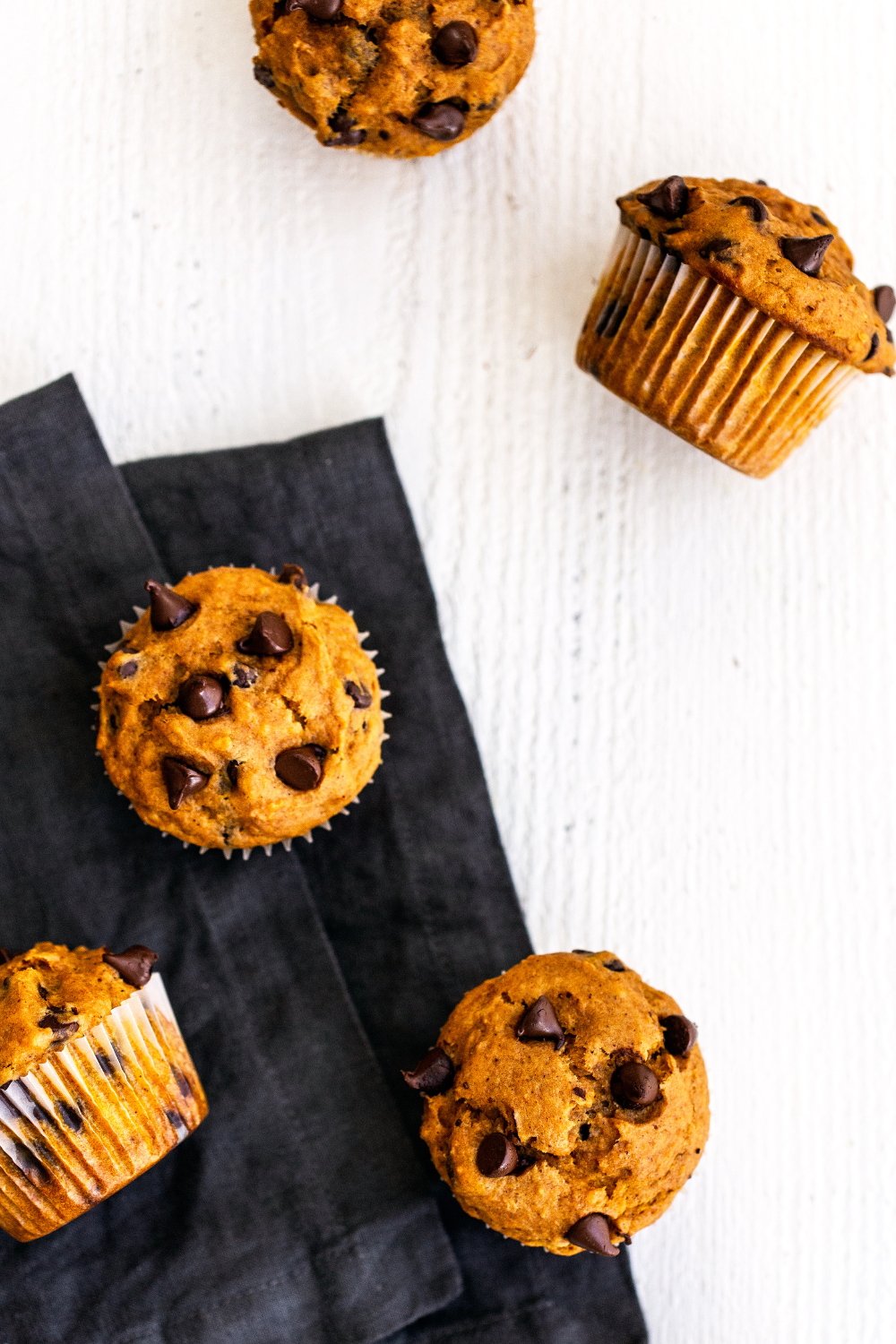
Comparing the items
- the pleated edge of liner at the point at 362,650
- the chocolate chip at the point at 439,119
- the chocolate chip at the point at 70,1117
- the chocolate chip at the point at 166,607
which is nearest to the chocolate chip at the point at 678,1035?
the pleated edge of liner at the point at 362,650

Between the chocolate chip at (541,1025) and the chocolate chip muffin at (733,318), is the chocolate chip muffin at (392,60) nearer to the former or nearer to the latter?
the chocolate chip muffin at (733,318)

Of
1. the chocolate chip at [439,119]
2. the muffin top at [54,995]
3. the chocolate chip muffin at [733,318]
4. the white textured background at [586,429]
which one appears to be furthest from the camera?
the white textured background at [586,429]

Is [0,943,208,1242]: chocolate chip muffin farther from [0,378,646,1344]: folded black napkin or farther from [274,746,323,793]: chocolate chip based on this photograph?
[274,746,323,793]: chocolate chip

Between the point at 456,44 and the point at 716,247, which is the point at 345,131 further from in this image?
the point at 716,247

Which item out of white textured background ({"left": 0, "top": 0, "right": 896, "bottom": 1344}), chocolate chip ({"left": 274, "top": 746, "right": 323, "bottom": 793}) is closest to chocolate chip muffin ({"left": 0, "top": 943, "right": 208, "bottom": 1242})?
chocolate chip ({"left": 274, "top": 746, "right": 323, "bottom": 793})

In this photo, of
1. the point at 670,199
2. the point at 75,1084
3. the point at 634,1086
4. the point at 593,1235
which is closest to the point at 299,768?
the point at 75,1084

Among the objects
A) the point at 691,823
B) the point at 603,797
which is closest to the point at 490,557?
the point at 603,797
